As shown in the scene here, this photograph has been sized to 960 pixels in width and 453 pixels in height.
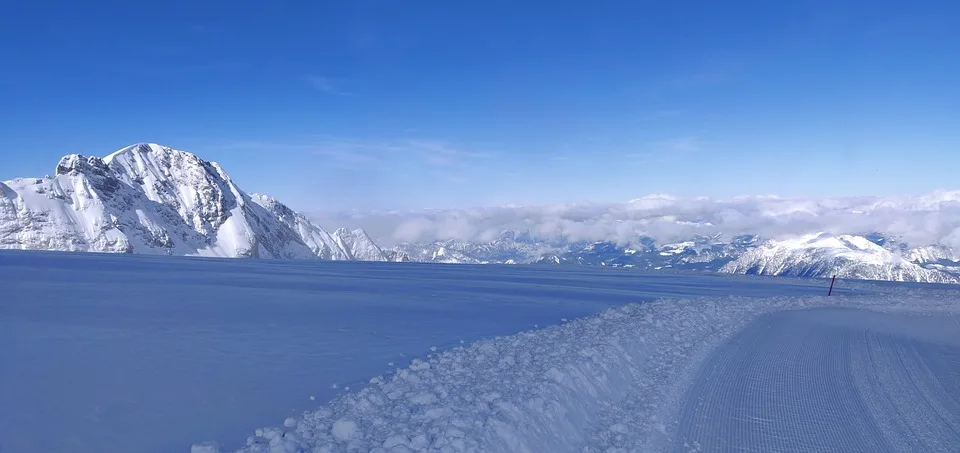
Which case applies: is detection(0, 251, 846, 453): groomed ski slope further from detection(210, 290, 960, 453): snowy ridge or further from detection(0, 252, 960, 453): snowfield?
detection(210, 290, 960, 453): snowy ridge

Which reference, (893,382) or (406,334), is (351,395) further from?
(893,382)

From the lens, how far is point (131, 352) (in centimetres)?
1109

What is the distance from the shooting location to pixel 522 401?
27.7 ft

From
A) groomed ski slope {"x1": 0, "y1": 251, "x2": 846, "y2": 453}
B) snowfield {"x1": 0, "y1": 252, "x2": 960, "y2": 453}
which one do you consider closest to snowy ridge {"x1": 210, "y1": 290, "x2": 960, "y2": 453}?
snowfield {"x1": 0, "y1": 252, "x2": 960, "y2": 453}

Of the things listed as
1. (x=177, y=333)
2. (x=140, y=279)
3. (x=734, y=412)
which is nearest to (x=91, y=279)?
(x=140, y=279)

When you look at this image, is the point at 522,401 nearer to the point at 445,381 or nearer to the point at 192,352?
the point at 445,381

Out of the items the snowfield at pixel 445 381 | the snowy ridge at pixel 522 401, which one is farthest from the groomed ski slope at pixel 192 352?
the snowy ridge at pixel 522 401

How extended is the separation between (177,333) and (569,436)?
1030 cm

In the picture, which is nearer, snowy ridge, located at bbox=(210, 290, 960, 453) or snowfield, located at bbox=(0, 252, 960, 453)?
snowy ridge, located at bbox=(210, 290, 960, 453)

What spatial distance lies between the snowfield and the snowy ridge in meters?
0.04

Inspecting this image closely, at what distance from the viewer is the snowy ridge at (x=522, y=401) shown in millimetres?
6988

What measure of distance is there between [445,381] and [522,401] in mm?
1802

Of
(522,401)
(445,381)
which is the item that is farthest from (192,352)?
(522,401)

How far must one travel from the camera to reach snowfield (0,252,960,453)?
7.24 m
